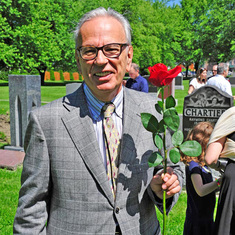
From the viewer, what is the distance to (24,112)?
22.6 feet

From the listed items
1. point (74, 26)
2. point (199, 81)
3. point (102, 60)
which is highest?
point (74, 26)

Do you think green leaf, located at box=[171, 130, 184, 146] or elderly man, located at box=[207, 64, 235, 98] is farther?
elderly man, located at box=[207, 64, 235, 98]

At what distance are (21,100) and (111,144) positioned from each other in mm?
5729

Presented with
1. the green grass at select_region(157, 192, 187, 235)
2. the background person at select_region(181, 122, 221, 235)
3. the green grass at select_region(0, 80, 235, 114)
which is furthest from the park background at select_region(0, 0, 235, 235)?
the background person at select_region(181, 122, 221, 235)

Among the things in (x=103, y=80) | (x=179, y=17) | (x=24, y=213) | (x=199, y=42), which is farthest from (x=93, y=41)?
(x=179, y=17)

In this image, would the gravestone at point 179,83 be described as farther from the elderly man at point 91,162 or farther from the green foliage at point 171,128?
the green foliage at point 171,128

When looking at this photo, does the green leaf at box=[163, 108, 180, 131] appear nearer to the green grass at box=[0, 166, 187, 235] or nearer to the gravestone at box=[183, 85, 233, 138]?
the green grass at box=[0, 166, 187, 235]

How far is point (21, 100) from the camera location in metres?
6.85

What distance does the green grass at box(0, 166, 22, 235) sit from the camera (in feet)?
12.9

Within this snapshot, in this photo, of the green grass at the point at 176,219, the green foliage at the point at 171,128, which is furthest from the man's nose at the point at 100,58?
the green grass at the point at 176,219

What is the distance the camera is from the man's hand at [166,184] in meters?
1.39

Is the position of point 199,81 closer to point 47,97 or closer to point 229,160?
point 229,160

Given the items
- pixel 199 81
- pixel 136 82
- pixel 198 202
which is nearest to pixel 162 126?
pixel 198 202

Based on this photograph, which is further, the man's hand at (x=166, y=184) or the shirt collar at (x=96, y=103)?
the shirt collar at (x=96, y=103)
